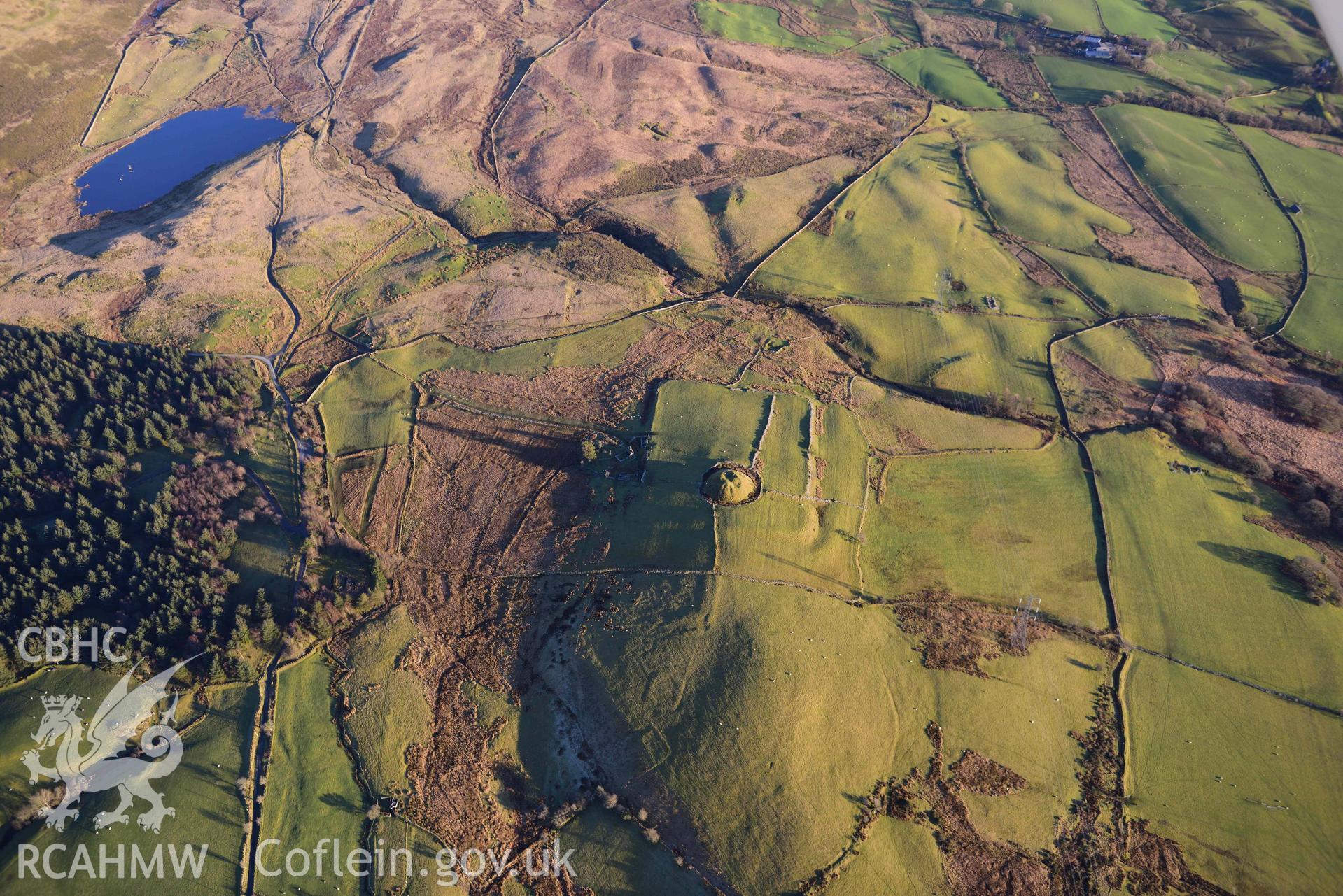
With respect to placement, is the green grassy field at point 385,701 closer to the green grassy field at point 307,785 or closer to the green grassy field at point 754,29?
the green grassy field at point 307,785

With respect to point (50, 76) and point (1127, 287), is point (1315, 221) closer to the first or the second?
point (1127, 287)

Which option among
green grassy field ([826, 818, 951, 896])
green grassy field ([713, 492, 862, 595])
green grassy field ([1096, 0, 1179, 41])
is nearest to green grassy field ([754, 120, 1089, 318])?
green grassy field ([713, 492, 862, 595])

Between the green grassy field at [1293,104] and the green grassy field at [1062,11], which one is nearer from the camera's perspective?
the green grassy field at [1293,104]

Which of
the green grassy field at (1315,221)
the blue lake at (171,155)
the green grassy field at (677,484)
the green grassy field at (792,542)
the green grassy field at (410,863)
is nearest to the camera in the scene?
the green grassy field at (410,863)

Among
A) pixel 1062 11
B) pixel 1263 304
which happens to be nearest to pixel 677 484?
pixel 1263 304

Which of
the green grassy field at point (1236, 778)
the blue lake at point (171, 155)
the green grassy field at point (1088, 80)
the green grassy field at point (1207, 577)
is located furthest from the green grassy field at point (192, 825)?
the green grassy field at point (1088, 80)

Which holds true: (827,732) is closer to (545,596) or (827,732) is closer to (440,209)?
(545,596)

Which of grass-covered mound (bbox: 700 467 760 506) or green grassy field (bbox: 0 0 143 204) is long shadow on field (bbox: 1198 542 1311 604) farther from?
green grassy field (bbox: 0 0 143 204)
